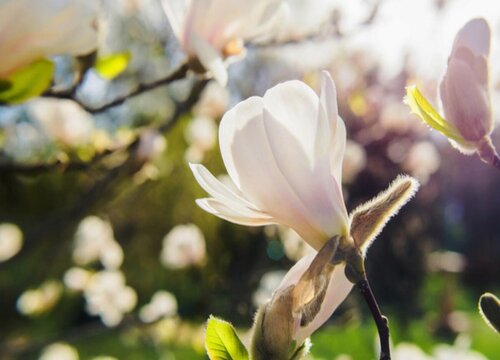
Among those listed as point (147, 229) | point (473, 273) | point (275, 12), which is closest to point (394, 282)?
point (147, 229)

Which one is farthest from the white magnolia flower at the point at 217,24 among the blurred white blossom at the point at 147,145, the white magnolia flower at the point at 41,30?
the blurred white blossom at the point at 147,145

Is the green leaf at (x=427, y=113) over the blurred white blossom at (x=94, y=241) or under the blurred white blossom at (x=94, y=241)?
over

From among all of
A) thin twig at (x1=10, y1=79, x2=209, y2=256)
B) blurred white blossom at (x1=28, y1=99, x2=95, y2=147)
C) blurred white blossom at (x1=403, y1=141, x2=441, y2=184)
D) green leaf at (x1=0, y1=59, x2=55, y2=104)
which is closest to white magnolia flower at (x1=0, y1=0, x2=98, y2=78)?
green leaf at (x1=0, y1=59, x2=55, y2=104)

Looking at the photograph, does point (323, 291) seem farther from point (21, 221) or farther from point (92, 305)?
point (21, 221)

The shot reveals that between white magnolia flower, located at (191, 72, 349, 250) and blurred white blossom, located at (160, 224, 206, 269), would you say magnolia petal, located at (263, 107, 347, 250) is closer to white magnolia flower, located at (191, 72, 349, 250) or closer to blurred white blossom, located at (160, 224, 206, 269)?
white magnolia flower, located at (191, 72, 349, 250)

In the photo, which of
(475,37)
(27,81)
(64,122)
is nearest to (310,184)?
(475,37)

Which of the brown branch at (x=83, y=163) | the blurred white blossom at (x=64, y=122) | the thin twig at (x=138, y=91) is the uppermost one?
the thin twig at (x=138, y=91)

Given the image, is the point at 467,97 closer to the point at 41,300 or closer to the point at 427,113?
the point at 427,113

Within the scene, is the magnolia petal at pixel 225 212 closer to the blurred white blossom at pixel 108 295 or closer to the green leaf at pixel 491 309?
the green leaf at pixel 491 309
